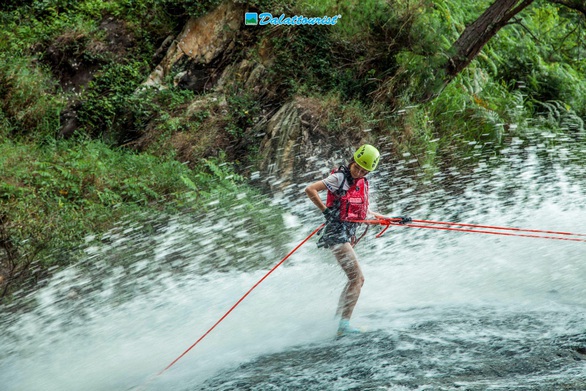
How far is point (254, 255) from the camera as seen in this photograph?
8.62 metres

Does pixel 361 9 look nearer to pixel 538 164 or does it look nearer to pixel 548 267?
pixel 538 164

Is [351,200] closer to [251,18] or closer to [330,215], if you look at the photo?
[330,215]

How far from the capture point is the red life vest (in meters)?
6.14

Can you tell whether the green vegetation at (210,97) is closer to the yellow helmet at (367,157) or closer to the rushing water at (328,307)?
the rushing water at (328,307)

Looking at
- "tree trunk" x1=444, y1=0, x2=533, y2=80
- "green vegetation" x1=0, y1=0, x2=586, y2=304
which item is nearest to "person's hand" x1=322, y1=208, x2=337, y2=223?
"green vegetation" x1=0, y1=0, x2=586, y2=304

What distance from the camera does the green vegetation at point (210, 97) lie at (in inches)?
402

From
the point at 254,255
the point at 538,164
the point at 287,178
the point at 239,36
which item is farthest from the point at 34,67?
the point at 538,164

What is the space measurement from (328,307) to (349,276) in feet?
3.36

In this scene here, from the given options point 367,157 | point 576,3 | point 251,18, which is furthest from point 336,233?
point 576,3

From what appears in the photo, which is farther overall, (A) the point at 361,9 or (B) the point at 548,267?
(A) the point at 361,9

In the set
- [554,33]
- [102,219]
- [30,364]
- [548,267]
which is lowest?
[548,267]

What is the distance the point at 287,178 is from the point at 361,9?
3750 millimetres

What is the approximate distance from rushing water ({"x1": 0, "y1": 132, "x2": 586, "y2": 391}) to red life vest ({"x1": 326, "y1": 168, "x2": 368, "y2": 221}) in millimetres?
1119

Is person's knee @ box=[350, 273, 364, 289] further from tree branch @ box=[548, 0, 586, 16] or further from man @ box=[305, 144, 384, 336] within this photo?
tree branch @ box=[548, 0, 586, 16]
